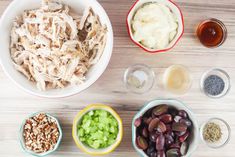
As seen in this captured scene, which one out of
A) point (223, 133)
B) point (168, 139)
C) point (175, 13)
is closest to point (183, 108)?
point (168, 139)

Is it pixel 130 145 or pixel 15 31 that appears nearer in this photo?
pixel 15 31

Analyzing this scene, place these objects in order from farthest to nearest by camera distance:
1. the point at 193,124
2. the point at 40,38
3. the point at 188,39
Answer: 1. the point at 188,39
2. the point at 193,124
3. the point at 40,38

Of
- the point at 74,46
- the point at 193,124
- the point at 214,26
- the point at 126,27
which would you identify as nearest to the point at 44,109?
the point at 74,46

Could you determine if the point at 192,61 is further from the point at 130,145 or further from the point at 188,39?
the point at 130,145

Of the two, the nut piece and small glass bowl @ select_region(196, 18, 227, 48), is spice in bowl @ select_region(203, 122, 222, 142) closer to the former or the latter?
small glass bowl @ select_region(196, 18, 227, 48)

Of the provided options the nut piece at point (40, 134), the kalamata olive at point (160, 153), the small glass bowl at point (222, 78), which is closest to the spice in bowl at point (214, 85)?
the small glass bowl at point (222, 78)

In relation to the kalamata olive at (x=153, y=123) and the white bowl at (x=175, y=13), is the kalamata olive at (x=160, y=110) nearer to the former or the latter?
the kalamata olive at (x=153, y=123)
